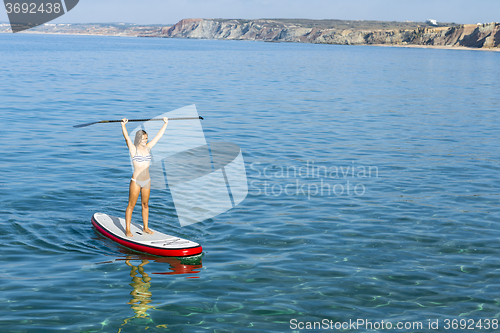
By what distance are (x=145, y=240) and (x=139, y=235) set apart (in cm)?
42

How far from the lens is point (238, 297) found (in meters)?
9.41

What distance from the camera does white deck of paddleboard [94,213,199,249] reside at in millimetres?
10977

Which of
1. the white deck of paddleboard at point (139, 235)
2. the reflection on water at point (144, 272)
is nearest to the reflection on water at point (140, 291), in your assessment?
the reflection on water at point (144, 272)

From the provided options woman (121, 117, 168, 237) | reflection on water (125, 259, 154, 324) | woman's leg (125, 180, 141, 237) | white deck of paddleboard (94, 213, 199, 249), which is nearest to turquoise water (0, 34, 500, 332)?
reflection on water (125, 259, 154, 324)

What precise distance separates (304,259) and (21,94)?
3484 centimetres

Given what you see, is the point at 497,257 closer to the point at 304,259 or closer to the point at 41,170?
the point at 304,259

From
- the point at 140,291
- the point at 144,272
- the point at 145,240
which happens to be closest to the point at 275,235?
the point at 145,240

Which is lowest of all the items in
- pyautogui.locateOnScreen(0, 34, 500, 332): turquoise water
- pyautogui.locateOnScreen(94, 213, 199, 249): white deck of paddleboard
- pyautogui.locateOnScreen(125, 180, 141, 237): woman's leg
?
pyautogui.locateOnScreen(0, 34, 500, 332): turquoise water

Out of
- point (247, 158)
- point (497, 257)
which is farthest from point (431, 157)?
point (497, 257)

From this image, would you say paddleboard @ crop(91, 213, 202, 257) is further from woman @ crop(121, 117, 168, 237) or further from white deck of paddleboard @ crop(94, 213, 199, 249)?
woman @ crop(121, 117, 168, 237)

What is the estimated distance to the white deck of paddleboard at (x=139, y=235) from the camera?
10977 millimetres

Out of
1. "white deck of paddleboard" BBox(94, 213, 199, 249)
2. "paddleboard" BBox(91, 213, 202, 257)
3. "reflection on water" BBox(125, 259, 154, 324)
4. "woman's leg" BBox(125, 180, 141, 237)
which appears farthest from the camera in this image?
"woman's leg" BBox(125, 180, 141, 237)

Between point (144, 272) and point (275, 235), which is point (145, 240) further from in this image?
point (275, 235)

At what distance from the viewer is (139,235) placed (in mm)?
11609
